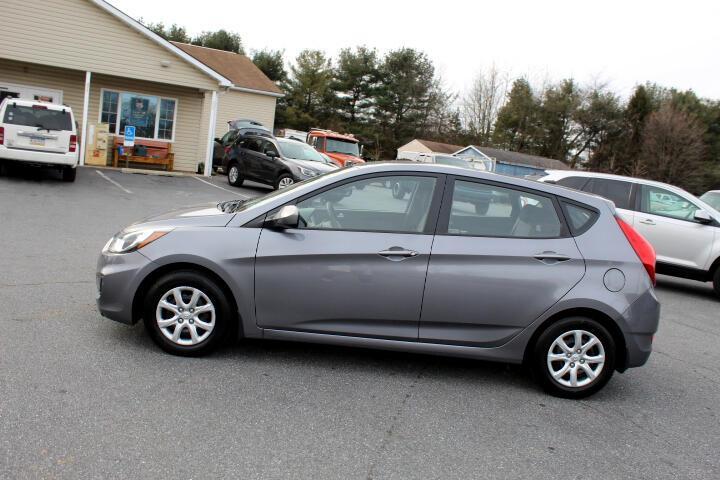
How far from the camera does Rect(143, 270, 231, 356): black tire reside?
4.63 m

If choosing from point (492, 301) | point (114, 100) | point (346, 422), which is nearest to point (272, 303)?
point (346, 422)

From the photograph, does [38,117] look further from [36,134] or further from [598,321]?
[598,321]

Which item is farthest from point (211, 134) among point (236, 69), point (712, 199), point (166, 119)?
point (236, 69)

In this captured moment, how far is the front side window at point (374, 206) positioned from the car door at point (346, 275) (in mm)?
11

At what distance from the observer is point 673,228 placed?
10.0 m

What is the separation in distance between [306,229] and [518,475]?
7.36 feet

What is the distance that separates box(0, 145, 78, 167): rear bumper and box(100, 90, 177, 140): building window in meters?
6.34

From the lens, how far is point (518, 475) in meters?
3.54

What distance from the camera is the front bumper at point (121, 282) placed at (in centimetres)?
466

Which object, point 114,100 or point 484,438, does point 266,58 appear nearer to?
point 114,100

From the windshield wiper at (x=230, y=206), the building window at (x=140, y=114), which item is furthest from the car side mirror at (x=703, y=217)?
the building window at (x=140, y=114)

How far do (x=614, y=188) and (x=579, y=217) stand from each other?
19.8 ft

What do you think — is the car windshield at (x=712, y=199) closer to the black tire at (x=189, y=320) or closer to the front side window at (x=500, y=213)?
the front side window at (x=500, y=213)

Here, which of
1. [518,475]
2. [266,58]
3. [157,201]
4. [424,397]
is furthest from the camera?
[266,58]
